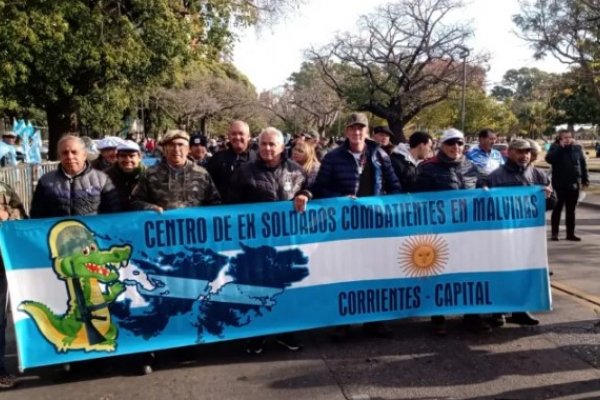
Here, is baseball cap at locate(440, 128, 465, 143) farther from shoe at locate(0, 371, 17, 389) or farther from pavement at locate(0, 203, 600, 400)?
shoe at locate(0, 371, 17, 389)

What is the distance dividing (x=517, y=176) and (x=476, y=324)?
1.35m

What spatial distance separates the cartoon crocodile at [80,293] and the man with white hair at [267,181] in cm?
105

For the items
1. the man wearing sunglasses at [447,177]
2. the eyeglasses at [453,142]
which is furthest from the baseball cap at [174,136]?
the eyeglasses at [453,142]

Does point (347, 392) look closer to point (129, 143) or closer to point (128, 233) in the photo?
point (128, 233)

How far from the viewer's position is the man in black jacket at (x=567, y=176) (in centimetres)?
913

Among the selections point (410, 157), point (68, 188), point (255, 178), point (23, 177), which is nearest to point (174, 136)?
point (255, 178)

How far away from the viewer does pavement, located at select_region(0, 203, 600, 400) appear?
3768 millimetres

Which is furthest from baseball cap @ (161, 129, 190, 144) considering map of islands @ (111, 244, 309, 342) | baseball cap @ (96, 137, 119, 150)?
baseball cap @ (96, 137, 119, 150)

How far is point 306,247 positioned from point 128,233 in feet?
4.45

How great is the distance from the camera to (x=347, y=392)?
12.3 feet

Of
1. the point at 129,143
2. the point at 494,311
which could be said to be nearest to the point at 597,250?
the point at 494,311

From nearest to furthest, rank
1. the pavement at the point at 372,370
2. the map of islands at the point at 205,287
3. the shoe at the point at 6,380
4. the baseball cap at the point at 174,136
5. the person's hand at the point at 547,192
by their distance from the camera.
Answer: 1. the pavement at the point at 372,370
2. the shoe at the point at 6,380
3. the map of islands at the point at 205,287
4. the baseball cap at the point at 174,136
5. the person's hand at the point at 547,192

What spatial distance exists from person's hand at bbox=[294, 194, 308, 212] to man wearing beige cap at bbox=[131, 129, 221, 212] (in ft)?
2.56

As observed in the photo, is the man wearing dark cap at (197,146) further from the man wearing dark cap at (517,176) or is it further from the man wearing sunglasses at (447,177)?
the man wearing dark cap at (517,176)
